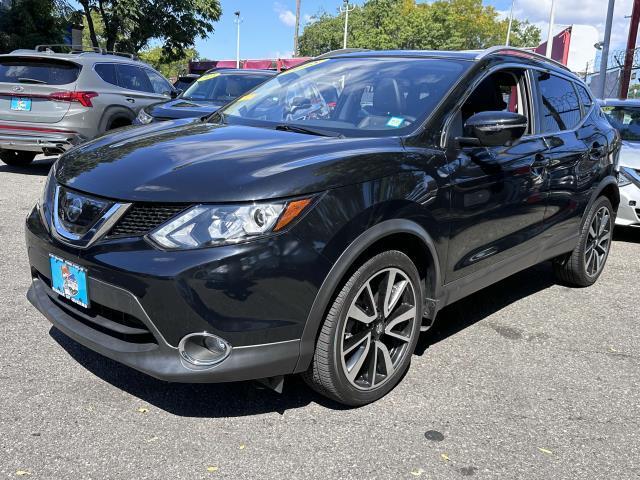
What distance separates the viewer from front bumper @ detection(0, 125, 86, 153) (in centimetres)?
845

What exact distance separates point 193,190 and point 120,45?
27.7m

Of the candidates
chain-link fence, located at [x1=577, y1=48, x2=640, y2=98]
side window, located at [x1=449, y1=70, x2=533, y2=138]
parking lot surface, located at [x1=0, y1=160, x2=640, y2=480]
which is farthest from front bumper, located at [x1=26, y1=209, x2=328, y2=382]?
chain-link fence, located at [x1=577, y1=48, x2=640, y2=98]

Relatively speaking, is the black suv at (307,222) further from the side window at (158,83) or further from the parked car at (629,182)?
the side window at (158,83)

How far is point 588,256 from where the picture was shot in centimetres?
504

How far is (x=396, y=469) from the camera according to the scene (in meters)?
2.51

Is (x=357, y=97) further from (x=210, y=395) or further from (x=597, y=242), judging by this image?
(x=597, y=242)

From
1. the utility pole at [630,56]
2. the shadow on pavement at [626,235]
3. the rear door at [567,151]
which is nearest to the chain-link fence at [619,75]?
the utility pole at [630,56]

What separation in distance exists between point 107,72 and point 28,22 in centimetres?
1836

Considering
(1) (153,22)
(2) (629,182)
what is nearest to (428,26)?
(1) (153,22)

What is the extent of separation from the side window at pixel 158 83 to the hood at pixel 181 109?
173cm

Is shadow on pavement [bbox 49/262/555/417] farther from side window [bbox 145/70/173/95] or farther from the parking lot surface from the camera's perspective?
side window [bbox 145/70/173/95]

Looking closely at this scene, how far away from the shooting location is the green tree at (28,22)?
24375 millimetres

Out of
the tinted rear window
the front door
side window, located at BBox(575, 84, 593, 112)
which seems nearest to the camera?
the front door

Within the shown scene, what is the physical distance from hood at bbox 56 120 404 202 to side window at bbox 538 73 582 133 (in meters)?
1.69
